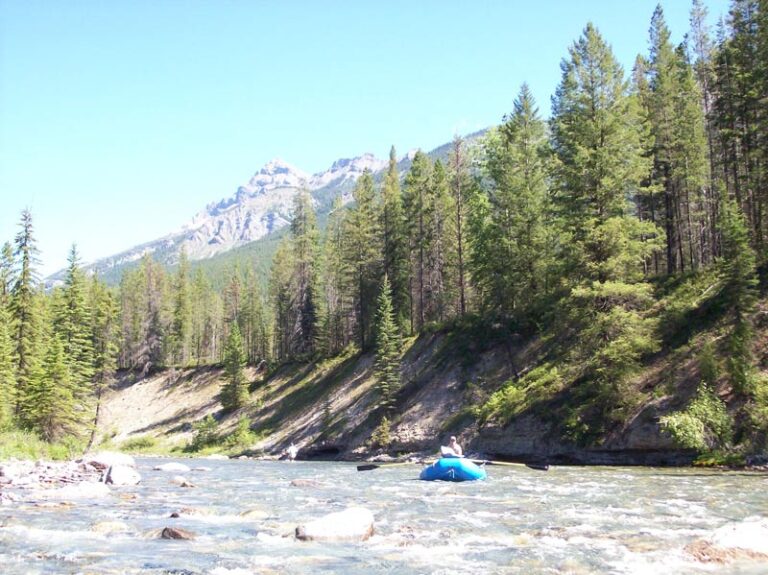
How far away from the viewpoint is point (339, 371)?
64.9m

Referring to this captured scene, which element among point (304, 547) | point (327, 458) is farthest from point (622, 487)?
point (327, 458)

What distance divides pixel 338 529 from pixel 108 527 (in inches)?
246

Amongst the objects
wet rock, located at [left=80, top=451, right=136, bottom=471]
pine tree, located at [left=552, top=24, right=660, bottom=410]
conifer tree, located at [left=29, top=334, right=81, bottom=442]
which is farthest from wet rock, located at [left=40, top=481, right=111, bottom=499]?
pine tree, located at [left=552, top=24, right=660, bottom=410]

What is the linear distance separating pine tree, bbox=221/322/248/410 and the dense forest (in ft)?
0.88

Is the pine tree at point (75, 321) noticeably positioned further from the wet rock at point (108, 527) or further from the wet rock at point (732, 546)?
the wet rock at point (732, 546)

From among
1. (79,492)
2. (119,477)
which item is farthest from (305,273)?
(79,492)

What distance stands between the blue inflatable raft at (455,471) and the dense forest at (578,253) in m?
8.79

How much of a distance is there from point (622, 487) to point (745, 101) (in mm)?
31518

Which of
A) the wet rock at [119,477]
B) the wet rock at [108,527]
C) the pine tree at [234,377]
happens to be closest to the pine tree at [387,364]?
the wet rock at [119,477]

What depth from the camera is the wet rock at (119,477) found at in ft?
88.0

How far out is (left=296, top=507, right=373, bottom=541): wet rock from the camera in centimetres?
1407

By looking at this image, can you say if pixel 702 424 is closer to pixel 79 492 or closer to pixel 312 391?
pixel 79 492

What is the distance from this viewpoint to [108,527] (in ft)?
51.6

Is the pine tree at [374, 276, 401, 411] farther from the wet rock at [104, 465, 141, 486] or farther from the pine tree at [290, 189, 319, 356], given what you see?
the pine tree at [290, 189, 319, 356]
